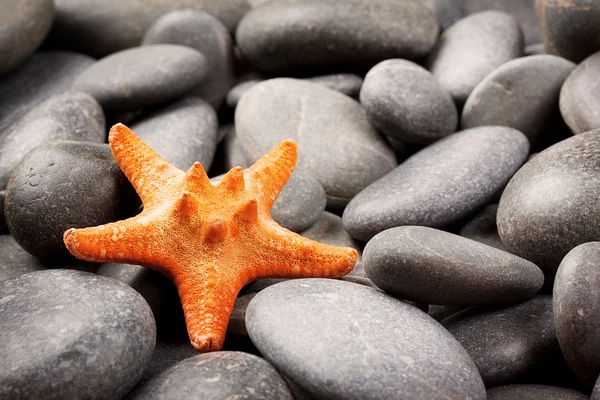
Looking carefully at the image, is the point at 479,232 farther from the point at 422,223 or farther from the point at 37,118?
the point at 37,118

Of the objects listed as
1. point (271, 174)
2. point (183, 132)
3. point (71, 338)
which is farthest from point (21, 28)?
point (71, 338)

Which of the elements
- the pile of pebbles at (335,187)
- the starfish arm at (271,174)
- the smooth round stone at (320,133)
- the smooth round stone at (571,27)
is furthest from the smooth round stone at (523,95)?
the starfish arm at (271,174)

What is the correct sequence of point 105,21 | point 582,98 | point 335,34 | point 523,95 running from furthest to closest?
point 105,21 < point 335,34 < point 523,95 < point 582,98


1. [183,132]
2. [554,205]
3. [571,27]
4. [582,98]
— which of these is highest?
[571,27]

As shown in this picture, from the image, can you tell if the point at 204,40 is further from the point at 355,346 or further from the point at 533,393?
the point at 533,393

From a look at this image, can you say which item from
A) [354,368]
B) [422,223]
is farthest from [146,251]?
[422,223]
